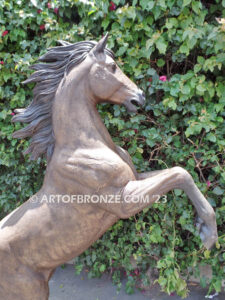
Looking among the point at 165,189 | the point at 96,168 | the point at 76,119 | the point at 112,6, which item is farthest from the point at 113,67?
the point at 112,6

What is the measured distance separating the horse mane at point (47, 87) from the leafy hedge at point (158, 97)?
2.43ft

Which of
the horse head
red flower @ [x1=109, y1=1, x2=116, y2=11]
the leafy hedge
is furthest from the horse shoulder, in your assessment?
red flower @ [x1=109, y1=1, x2=116, y2=11]

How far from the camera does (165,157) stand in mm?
2629

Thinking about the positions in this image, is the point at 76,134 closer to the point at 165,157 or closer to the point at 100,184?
the point at 100,184

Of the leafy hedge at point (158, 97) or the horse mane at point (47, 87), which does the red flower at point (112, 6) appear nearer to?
the leafy hedge at point (158, 97)

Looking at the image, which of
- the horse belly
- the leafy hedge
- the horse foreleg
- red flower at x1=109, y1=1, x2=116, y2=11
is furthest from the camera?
red flower at x1=109, y1=1, x2=116, y2=11

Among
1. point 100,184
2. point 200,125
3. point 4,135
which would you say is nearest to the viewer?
point 100,184

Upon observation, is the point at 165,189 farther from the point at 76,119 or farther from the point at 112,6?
the point at 112,6

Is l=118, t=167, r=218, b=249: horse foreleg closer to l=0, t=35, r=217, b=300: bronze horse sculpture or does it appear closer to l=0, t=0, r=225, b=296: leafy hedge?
l=0, t=35, r=217, b=300: bronze horse sculpture

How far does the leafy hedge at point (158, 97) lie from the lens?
2256 millimetres

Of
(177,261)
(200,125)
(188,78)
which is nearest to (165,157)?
(200,125)

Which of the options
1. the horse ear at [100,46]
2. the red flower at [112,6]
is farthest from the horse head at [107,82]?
the red flower at [112,6]

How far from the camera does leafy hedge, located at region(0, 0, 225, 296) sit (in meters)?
2.26

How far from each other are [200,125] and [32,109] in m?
1.15
